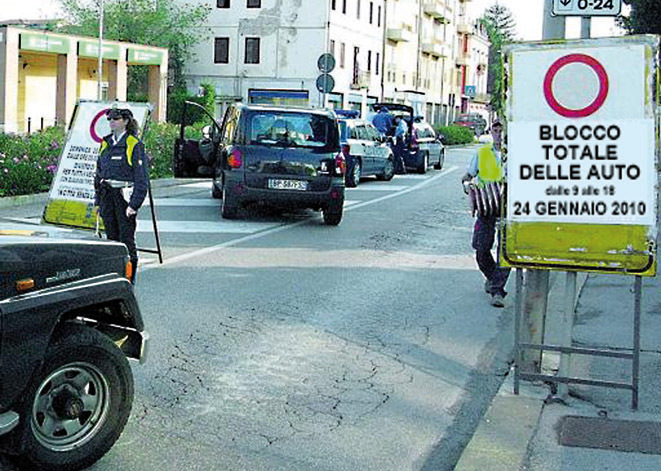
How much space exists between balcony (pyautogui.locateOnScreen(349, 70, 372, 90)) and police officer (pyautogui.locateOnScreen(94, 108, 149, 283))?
172 feet

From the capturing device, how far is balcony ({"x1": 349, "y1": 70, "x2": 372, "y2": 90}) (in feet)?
203

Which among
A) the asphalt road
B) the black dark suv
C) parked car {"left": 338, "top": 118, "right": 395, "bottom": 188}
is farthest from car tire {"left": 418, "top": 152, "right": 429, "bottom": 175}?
the black dark suv

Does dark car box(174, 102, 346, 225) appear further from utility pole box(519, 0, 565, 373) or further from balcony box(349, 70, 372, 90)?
balcony box(349, 70, 372, 90)

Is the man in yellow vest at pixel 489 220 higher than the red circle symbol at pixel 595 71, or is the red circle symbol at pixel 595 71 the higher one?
the red circle symbol at pixel 595 71

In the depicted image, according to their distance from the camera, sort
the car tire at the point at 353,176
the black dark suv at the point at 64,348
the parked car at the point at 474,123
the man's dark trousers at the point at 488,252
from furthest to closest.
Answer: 1. the parked car at the point at 474,123
2. the car tire at the point at 353,176
3. the man's dark trousers at the point at 488,252
4. the black dark suv at the point at 64,348

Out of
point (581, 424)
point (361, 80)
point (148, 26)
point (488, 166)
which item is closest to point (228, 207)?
point (488, 166)

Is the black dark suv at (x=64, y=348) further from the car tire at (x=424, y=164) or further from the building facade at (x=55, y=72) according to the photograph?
the building facade at (x=55, y=72)

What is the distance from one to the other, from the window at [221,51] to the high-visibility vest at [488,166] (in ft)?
171

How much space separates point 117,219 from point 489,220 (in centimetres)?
342

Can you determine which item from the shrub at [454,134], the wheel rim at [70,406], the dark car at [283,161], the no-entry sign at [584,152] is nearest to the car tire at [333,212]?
the dark car at [283,161]

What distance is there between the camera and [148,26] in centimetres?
6069

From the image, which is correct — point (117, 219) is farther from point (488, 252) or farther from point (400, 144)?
point (400, 144)

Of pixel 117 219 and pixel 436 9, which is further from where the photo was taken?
pixel 436 9

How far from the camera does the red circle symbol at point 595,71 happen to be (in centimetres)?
604
